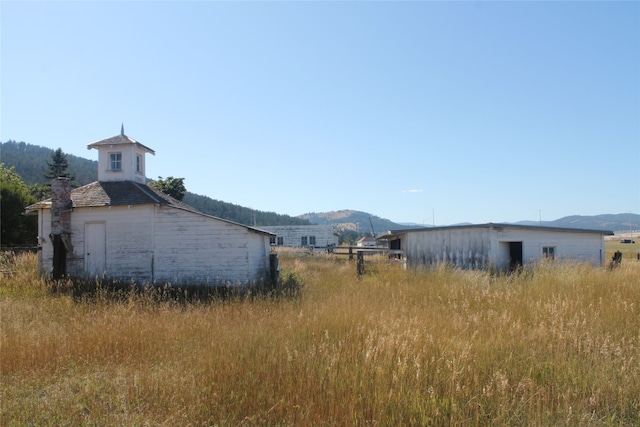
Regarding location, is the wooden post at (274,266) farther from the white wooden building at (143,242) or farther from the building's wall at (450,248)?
the building's wall at (450,248)

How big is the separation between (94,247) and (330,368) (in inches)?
537

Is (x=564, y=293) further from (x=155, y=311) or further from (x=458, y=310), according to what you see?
(x=155, y=311)

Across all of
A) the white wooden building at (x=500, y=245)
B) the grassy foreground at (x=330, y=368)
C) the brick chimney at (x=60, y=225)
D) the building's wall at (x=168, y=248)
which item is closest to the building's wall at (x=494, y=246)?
the white wooden building at (x=500, y=245)

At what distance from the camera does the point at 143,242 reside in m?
15.1

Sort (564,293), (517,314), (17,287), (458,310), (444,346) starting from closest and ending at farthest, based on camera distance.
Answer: (444,346) < (517,314) < (458,310) < (564,293) < (17,287)

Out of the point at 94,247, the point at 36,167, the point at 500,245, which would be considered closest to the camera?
the point at 94,247

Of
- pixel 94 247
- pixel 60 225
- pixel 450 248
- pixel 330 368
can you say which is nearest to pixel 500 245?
pixel 450 248

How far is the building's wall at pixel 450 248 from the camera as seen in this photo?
16.6 metres

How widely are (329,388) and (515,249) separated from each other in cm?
1730

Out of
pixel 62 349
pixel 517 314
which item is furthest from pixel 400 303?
pixel 62 349

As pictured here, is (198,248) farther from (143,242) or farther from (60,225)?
(60,225)

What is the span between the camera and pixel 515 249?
19000 millimetres

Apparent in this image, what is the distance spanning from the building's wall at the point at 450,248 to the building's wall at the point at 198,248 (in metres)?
8.07

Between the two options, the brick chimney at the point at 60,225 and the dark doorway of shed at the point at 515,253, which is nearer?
the brick chimney at the point at 60,225
